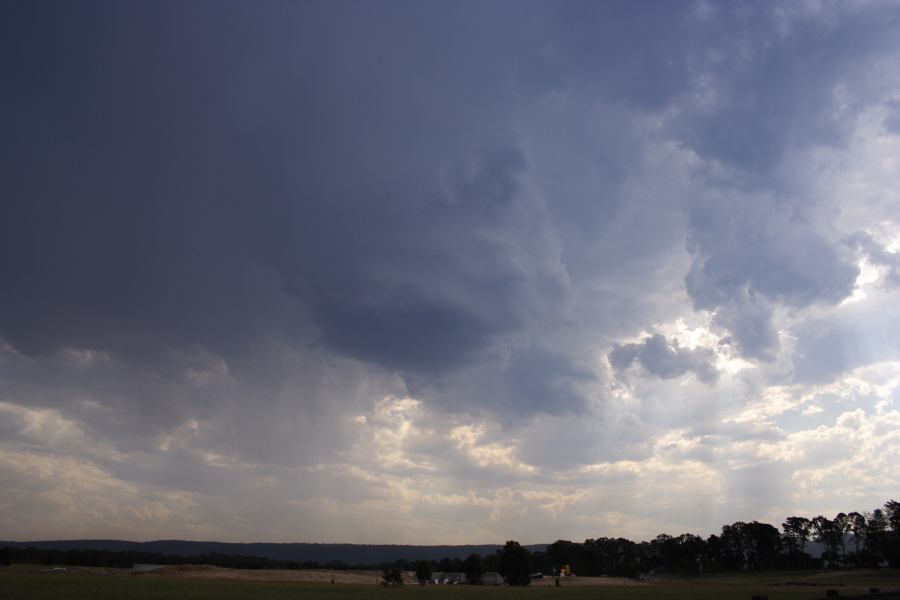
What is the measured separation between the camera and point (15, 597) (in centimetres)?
4853

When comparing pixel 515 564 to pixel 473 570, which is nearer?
pixel 515 564

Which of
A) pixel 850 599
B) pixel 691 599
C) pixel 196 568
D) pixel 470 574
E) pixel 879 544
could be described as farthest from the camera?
pixel 879 544

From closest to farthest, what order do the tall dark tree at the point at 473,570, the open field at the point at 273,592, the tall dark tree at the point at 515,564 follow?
the open field at the point at 273,592 → the tall dark tree at the point at 515,564 → the tall dark tree at the point at 473,570

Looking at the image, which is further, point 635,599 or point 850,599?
point 635,599

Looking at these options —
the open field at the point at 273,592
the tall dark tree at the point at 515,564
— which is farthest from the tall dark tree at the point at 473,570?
the open field at the point at 273,592

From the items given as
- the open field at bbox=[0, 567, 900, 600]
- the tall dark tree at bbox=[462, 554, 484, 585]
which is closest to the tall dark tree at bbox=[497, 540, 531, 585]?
the tall dark tree at bbox=[462, 554, 484, 585]

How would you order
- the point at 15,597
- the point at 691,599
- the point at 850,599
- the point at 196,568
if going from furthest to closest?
the point at 196,568 → the point at 691,599 → the point at 15,597 → the point at 850,599

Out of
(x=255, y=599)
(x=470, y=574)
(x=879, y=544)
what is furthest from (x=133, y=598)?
(x=879, y=544)

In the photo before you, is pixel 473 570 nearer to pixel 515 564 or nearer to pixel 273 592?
pixel 515 564

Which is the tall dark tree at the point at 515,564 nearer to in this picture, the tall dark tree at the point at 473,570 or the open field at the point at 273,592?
the tall dark tree at the point at 473,570

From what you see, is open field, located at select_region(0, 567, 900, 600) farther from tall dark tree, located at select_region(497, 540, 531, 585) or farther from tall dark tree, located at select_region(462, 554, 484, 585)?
tall dark tree, located at select_region(462, 554, 484, 585)

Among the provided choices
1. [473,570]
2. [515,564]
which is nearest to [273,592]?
[515,564]

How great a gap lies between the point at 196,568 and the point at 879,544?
205381 mm

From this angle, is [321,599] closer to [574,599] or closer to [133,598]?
[133,598]
